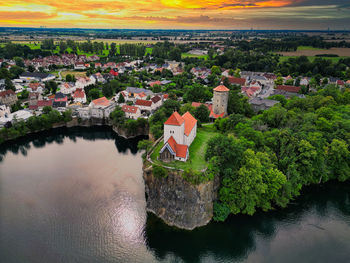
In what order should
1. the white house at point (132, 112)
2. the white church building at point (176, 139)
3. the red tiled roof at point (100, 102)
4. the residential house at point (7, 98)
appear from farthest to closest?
the residential house at point (7, 98), the red tiled roof at point (100, 102), the white house at point (132, 112), the white church building at point (176, 139)

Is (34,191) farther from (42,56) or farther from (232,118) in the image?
(42,56)

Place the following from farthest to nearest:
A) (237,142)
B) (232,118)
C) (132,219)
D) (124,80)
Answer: (124,80) → (232,118) → (237,142) → (132,219)

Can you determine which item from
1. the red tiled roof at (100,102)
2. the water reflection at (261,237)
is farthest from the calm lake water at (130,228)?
the red tiled roof at (100,102)

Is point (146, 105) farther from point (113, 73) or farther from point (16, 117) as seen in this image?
point (113, 73)

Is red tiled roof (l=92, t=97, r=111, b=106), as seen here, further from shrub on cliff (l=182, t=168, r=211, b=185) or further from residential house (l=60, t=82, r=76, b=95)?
shrub on cliff (l=182, t=168, r=211, b=185)

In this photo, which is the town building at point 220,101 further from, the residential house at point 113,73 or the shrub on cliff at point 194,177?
the residential house at point 113,73

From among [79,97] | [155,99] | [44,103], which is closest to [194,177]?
[155,99]

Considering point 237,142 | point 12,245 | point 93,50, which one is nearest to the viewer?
point 12,245

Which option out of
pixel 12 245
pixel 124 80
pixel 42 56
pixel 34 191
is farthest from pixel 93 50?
pixel 12 245
